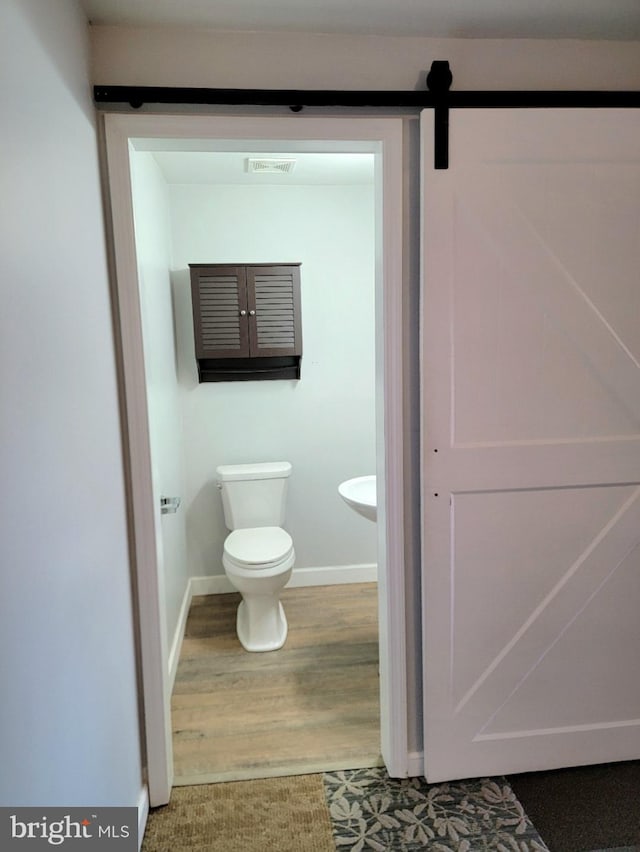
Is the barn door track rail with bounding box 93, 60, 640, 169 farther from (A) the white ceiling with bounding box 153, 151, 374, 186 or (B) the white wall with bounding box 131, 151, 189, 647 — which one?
(A) the white ceiling with bounding box 153, 151, 374, 186

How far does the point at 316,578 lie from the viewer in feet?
11.4

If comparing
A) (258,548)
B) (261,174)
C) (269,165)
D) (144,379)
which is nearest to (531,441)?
(144,379)

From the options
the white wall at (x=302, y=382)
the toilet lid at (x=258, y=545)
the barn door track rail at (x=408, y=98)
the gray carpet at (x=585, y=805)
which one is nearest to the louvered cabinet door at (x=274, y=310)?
the white wall at (x=302, y=382)

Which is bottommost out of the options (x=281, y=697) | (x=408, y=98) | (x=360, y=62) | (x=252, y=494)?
(x=281, y=697)

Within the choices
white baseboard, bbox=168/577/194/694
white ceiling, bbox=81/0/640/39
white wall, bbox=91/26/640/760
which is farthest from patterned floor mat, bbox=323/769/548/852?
white ceiling, bbox=81/0/640/39

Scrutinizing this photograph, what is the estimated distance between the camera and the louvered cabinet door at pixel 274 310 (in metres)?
3.01

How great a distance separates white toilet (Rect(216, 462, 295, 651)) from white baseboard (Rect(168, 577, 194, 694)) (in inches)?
11.2

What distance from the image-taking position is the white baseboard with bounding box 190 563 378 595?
3.38 metres

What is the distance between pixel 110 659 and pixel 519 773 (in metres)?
1.43

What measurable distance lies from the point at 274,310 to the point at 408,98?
1541mm

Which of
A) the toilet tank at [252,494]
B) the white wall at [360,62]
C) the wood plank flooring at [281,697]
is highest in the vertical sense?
the white wall at [360,62]

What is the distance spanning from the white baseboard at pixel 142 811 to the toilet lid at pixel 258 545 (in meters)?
1.02

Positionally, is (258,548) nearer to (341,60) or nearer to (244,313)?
(244,313)

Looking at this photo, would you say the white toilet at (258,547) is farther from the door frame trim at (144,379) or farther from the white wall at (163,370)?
the door frame trim at (144,379)
